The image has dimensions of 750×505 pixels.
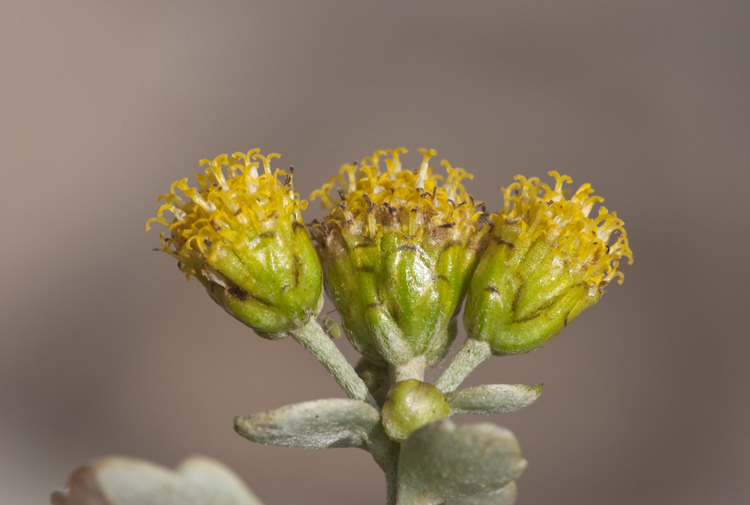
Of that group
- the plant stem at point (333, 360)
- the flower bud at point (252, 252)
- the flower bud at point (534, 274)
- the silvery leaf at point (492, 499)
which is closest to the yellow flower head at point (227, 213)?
the flower bud at point (252, 252)

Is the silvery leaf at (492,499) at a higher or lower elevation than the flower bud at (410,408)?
lower

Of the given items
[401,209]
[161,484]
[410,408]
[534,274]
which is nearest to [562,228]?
→ [534,274]

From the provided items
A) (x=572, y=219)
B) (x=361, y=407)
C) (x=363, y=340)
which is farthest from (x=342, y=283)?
(x=572, y=219)

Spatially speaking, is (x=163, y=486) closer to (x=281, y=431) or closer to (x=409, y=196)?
(x=281, y=431)

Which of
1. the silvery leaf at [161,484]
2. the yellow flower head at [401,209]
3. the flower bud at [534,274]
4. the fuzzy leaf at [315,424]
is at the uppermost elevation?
the yellow flower head at [401,209]

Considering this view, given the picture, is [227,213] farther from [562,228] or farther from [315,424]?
[562,228]

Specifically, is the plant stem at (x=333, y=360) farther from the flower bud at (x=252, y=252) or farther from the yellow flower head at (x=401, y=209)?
the yellow flower head at (x=401, y=209)

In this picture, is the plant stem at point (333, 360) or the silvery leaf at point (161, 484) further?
the plant stem at point (333, 360)
